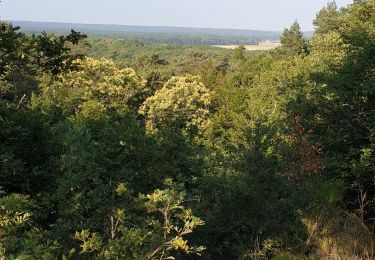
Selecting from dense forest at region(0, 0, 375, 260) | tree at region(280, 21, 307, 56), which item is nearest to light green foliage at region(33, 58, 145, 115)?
dense forest at region(0, 0, 375, 260)

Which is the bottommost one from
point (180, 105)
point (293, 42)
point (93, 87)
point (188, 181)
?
point (180, 105)

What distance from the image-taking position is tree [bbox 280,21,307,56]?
64.3 m

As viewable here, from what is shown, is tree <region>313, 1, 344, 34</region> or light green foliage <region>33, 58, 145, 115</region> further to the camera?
tree <region>313, 1, 344, 34</region>

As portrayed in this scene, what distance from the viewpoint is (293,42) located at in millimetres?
66188

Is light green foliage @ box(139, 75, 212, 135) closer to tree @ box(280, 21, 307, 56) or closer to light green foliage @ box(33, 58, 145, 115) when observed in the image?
light green foliage @ box(33, 58, 145, 115)

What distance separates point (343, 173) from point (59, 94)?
2801 cm

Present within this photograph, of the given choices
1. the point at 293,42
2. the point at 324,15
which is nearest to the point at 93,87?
the point at 293,42

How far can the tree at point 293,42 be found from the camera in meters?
64.3

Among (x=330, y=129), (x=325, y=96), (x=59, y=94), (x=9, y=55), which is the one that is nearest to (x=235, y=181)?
(x=9, y=55)

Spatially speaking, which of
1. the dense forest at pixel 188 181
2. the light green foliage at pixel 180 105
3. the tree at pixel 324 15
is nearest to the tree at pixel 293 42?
the tree at pixel 324 15

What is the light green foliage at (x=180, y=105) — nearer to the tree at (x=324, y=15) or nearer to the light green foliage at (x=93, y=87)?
the light green foliage at (x=93, y=87)

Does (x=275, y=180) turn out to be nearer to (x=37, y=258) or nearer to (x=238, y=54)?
(x=37, y=258)

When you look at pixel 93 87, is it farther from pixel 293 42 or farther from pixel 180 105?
pixel 293 42

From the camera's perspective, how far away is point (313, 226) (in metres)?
4.98
